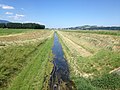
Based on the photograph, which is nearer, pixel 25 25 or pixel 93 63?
pixel 93 63

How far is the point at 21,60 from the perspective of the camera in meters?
23.4

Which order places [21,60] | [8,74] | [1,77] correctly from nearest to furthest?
[1,77] → [8,74] → [21,60]

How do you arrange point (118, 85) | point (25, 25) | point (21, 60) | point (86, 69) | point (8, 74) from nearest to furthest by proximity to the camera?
point (118, 85), point (8, 74), point (86, 69), point (21, 60), point (25, 25)

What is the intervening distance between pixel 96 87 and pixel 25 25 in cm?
17476

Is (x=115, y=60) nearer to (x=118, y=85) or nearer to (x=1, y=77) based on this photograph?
(x=118, y=85)

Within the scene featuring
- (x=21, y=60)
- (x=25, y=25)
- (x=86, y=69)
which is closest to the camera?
(x=86, y=69)

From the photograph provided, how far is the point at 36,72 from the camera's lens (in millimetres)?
18328

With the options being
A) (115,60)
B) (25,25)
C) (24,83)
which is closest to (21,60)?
(24,83)

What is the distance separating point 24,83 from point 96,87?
17.6 ft

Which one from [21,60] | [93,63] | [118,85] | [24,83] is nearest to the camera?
[118,85]

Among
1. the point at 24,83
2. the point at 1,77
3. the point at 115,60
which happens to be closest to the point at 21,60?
the point at 1,77

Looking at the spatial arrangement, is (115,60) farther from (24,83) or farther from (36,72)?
(24,83)

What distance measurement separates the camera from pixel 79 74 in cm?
1797

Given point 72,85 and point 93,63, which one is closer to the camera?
point 72,85
